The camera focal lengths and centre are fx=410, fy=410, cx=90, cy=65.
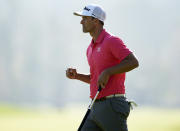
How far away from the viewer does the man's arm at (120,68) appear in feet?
14.8

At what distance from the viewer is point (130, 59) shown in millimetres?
4602

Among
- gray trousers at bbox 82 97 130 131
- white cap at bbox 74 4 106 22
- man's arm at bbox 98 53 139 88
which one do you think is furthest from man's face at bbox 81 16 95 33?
gray trousers at bbox 82 97 130 131

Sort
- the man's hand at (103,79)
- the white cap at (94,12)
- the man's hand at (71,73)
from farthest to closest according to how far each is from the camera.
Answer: the man's hand at (71,73)
the white cap at (94,12)
the man's hand at (103,79)

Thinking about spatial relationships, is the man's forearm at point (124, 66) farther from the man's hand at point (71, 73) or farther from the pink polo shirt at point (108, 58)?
the man's hand at point (71, 73)

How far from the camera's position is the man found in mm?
4578

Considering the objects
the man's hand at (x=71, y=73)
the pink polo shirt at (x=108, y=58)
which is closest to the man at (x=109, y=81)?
the pink polo shirt at (x=108, y=58)

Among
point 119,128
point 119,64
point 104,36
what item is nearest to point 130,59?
point 119,64

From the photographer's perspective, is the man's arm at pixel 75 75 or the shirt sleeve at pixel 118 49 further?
the man's arm at pixel 75 75

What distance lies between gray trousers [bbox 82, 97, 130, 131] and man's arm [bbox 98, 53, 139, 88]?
1.05 feet

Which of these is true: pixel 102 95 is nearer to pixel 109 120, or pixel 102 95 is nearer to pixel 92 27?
pixel 109 120

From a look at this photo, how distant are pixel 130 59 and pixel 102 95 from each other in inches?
21.5

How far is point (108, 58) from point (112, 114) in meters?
0.65

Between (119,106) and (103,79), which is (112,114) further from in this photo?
(103,79)

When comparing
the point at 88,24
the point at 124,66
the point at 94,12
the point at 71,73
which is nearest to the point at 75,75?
the point at 71,73
